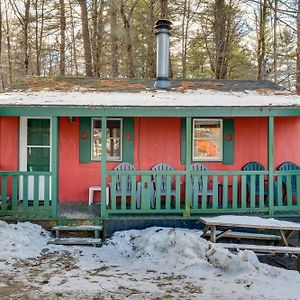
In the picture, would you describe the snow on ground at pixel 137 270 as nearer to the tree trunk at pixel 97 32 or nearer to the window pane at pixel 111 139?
the window pane at pixel 111 139

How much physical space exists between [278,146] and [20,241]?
6222 mm

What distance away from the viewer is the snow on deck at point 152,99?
7307 millimetres

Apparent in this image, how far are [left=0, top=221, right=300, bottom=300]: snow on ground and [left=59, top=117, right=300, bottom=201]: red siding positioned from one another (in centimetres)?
204

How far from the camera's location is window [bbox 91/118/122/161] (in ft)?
29.2

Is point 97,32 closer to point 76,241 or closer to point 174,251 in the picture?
point 76,241

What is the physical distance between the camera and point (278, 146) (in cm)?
918

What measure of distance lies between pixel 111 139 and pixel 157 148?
1.11m

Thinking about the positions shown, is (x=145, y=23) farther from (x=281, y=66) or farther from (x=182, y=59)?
(x=281, y=66)

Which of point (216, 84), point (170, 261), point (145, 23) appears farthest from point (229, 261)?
point (145, 23)

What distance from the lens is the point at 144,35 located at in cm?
1833

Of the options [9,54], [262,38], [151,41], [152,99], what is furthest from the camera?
[9,54]

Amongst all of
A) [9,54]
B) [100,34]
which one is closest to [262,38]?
[100,34]

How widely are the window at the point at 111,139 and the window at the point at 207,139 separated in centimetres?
181

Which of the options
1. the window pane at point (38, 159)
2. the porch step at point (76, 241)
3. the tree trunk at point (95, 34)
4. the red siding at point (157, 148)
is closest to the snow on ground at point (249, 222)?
the porch step at point (76, 241)
